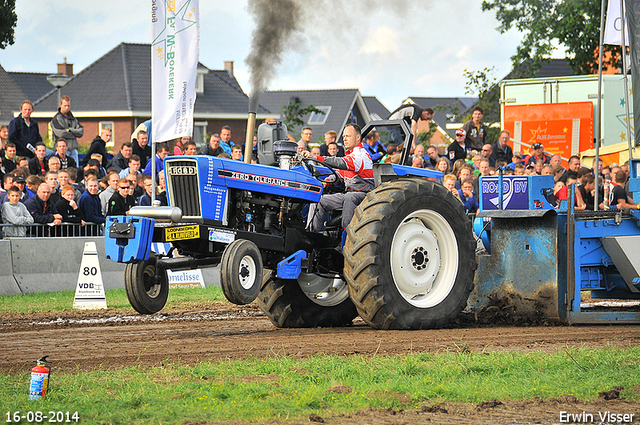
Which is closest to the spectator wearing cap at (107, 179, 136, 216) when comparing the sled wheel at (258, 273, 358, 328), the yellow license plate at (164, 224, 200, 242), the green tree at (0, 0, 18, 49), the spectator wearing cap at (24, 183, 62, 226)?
the spectator wearing cap at (24, 183, 62, 226)

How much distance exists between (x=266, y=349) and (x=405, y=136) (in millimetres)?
2959

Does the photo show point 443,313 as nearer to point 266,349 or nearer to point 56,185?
point 266,349

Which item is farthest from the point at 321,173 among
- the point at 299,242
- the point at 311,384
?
the point at 311,384

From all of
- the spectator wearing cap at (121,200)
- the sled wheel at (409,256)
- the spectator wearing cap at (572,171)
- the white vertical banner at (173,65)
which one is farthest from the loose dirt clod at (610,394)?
the spectator wearing cap at (572,171)

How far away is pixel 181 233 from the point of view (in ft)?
24.9

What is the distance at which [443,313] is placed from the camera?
27.5 ft

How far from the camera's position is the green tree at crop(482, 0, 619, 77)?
3098cm

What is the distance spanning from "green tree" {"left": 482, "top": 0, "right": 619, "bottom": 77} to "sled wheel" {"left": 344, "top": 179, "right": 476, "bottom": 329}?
23281mm

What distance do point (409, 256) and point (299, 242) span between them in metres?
1.11

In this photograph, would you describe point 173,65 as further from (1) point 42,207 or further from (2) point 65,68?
(2) point 65,68

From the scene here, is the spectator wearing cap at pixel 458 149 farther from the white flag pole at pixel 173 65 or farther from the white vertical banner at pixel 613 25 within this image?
the white flag pole at pixel 173 65

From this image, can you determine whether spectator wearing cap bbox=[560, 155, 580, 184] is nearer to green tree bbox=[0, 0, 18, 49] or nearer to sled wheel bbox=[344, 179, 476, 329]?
sled wheel bbox=[344, 179, 476, 329]

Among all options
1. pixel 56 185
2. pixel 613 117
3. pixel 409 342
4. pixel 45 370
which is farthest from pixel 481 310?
pixel 613 117

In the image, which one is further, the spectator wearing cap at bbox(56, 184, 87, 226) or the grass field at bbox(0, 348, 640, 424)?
the spectator wearing cap at bbox(56, 184, 87, 226)
